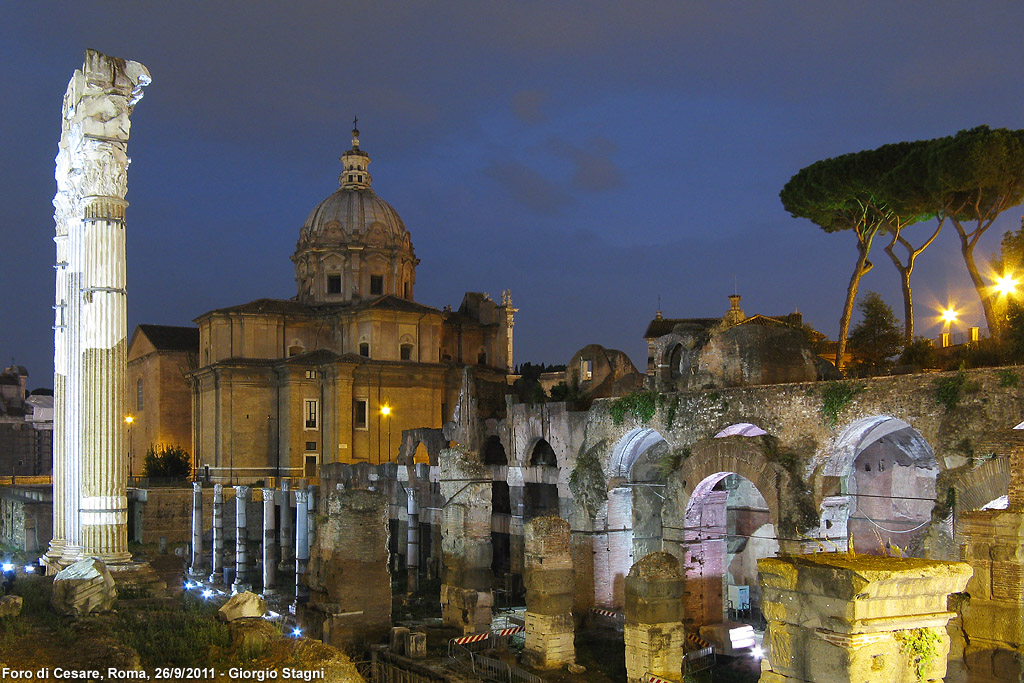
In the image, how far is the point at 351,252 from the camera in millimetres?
45062

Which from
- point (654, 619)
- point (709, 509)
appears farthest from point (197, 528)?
point (654, 619)

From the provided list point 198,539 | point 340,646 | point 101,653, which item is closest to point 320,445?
point 198,539

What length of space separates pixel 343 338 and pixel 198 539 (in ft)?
48.1

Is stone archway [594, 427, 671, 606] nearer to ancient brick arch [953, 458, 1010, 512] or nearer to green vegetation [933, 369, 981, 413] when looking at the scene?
green vegetation [933, 369, 981, 413]

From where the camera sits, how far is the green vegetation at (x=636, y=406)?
64.4 ft

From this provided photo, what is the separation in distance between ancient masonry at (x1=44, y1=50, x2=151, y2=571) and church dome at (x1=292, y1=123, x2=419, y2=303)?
29.1m

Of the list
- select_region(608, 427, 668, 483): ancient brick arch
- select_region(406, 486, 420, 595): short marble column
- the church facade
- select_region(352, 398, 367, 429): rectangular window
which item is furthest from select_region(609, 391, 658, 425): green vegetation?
select_region(352, 398, 367, 429): rectangular window

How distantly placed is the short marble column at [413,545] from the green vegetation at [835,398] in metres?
12.3

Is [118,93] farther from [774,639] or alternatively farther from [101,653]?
[774,639]

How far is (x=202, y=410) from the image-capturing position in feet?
140

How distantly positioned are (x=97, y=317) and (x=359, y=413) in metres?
25.8

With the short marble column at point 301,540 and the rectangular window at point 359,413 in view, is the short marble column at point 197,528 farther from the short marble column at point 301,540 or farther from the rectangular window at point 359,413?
the rectangular window at point 359,413

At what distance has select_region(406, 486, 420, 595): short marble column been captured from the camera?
987 inches

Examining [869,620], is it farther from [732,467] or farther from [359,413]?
[359,413]
